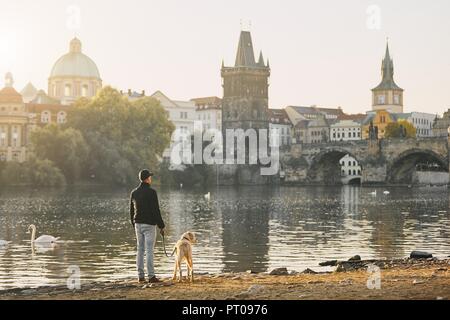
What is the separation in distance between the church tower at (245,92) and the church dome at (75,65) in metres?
23.1

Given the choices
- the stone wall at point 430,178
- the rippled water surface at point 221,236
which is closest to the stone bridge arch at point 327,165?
the stone wall at point 430,178

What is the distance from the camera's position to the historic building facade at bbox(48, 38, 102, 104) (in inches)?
5477

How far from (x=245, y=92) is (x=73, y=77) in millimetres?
28916

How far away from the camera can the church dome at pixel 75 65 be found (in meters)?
139

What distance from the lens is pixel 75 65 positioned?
458ft

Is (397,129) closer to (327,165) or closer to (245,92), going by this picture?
(327,165)

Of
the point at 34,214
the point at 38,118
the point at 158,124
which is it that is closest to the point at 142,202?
the point at 34,214

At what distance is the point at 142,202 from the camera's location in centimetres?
1518

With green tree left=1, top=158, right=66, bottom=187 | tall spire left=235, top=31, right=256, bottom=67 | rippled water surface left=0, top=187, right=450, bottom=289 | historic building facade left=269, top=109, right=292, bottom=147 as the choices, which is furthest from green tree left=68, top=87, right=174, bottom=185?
historic building facade left=269, top=109, right=292, bottom=147

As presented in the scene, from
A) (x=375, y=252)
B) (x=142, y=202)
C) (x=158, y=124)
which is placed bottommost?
(x=375, y=252)

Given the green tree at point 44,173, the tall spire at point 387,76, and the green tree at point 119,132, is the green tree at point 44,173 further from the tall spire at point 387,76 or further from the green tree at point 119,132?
the tall spire at point 387,76
